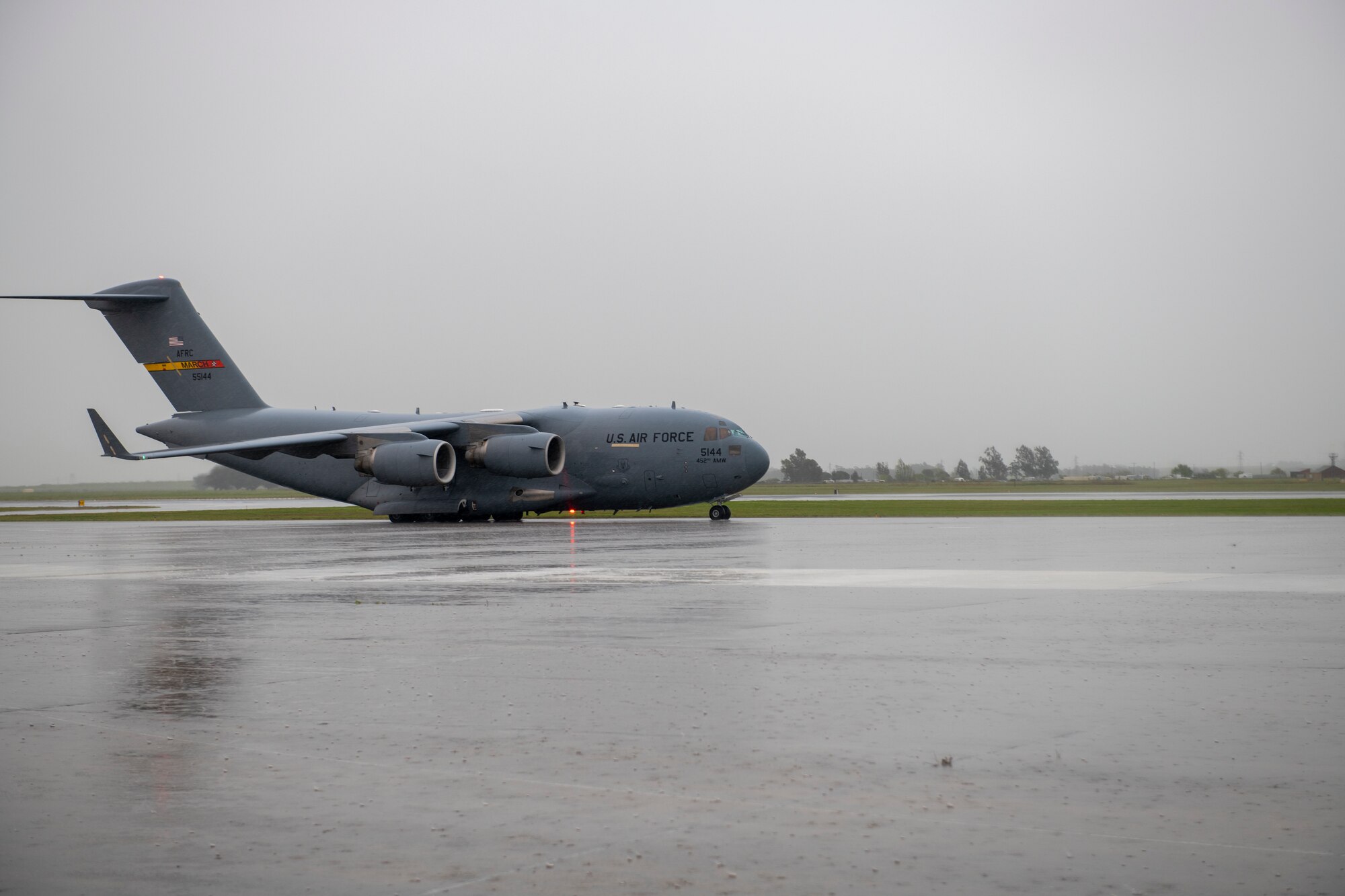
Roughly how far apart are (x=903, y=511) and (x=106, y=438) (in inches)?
1032

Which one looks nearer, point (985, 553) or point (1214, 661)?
point (1214, 661)

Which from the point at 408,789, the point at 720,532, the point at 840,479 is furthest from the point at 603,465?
the point at 840,479

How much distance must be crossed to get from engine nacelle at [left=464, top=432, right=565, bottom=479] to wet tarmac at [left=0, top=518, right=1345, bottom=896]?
23.9m

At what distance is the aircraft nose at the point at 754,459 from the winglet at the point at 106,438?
1992 centimetres

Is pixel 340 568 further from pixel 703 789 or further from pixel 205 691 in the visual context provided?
pixel 703 789

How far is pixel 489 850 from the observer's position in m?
4.78

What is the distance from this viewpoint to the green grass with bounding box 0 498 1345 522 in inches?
1566

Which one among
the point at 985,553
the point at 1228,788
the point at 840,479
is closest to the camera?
the point at 1228,788

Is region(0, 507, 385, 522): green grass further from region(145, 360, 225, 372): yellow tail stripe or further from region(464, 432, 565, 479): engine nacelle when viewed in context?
region(464, 432, 565, 479): engine nacelle

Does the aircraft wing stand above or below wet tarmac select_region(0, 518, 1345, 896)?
above

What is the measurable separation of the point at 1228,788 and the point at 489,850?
10.0 ft

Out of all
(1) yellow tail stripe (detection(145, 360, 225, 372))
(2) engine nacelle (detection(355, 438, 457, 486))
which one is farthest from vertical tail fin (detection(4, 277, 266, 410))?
(2) engine nacelle (detection(355, 438, 457, 486))

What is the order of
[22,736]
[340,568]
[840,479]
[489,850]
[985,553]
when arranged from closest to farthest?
[489,850]
[22,736]
[340,568]
[985,553]
[840,479]

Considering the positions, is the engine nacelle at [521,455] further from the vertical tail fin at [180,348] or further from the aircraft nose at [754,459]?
the vertical tail fin at [180,348]
